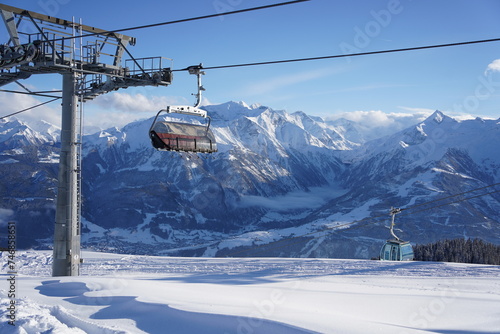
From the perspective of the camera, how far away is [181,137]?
16594 mm

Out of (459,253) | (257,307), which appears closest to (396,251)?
(257,307)

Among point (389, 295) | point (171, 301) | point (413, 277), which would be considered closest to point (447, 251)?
point (413, 277)

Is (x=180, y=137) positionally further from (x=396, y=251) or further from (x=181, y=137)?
(x=396, y=251)

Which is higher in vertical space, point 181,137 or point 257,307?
point 181,137

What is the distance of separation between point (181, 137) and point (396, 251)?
25.1 metres

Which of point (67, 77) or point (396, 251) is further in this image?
point (396, 251)

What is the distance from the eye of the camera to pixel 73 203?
18.1 m

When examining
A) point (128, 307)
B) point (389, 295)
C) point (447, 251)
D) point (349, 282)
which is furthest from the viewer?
point (447, 251)

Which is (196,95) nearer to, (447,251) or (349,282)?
(349,282)

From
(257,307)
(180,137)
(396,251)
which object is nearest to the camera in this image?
(257,307)

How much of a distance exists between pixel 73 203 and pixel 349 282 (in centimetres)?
1096

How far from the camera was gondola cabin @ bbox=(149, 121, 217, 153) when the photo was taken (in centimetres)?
1620

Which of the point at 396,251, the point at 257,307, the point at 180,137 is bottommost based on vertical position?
the point at 396,251

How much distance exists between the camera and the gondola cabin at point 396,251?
3593 centimetres
